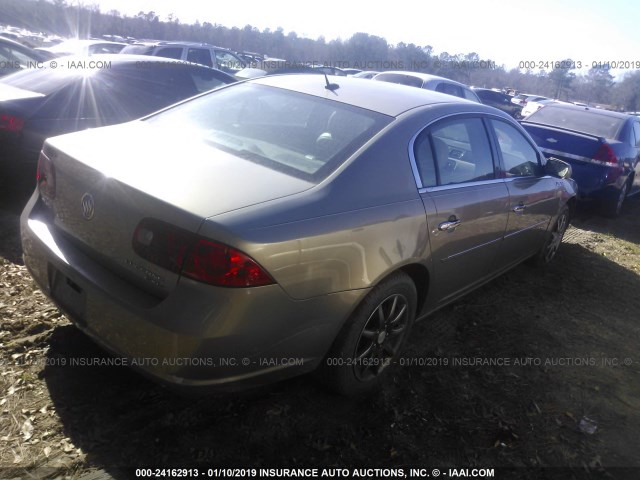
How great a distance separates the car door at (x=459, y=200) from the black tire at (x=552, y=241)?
4.87 feet

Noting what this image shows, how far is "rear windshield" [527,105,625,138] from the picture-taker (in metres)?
7.80

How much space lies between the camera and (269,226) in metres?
2.05

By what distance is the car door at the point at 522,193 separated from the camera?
150 inches

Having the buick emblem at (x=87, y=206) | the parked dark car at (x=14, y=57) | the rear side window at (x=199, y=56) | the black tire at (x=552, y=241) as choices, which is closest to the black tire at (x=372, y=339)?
the buick emblem at (x=87, y=206)

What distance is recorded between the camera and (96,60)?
18.5 feet

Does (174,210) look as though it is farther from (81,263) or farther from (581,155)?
(581,155)

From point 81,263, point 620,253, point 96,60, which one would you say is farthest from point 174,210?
point 620,253

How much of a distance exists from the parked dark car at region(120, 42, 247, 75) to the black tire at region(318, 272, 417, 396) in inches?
407

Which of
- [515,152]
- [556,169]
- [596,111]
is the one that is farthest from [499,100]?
[515,152]

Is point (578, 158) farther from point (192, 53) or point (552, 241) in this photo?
point (192, 53)

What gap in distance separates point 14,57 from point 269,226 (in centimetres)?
1011

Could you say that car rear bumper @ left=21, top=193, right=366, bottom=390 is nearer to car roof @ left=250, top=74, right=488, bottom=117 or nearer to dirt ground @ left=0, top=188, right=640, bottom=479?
dirt ground @ left=0, top=188, right=640, bottom=479

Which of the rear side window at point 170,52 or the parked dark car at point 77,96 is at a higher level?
the rear side window at point 170,52

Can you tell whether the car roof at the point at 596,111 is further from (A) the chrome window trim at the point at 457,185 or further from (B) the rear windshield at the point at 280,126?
(B) the rear windshield at the point at 280,126
